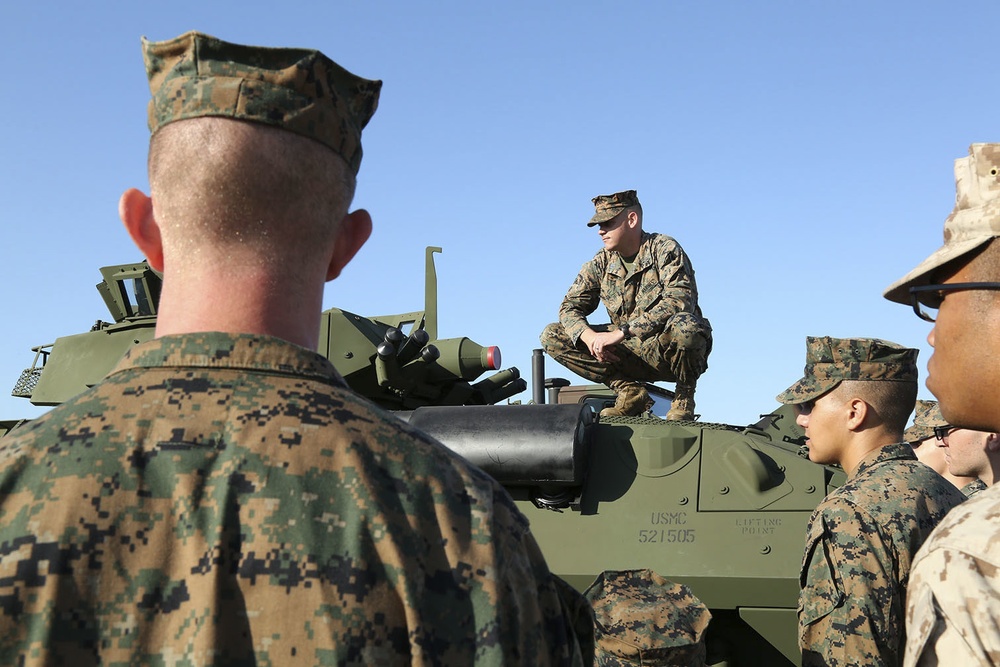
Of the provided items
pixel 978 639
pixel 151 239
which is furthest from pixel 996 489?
pixel 151 239

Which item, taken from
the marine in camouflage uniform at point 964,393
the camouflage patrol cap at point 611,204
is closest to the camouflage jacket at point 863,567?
the marine in camouflage uniform at point 964,393

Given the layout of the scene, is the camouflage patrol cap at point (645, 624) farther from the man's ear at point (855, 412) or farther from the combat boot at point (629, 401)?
the combat boot at point (629, 401)

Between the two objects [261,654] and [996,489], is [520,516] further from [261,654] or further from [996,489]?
[996,489]

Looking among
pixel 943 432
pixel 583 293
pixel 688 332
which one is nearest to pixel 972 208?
pixel 943 432

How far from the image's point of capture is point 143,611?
1434 mm

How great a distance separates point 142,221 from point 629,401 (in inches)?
220

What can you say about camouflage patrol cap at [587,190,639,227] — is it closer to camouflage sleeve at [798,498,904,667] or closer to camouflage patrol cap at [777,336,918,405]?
camouflage patrol cap at [777,336,918,405]

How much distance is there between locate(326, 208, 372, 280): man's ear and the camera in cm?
182

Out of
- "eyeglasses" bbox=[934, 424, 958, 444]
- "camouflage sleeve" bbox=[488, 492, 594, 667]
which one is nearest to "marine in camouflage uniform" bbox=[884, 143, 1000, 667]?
"camouflage sleeve" bbox=[488, 492, 594, 667]

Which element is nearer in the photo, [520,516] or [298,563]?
[298,563]

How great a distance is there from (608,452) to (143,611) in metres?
5.03

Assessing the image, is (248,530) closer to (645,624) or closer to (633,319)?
(645,624)

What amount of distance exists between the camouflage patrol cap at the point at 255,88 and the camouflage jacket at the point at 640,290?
532 centimetres

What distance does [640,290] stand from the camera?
24.1ft
